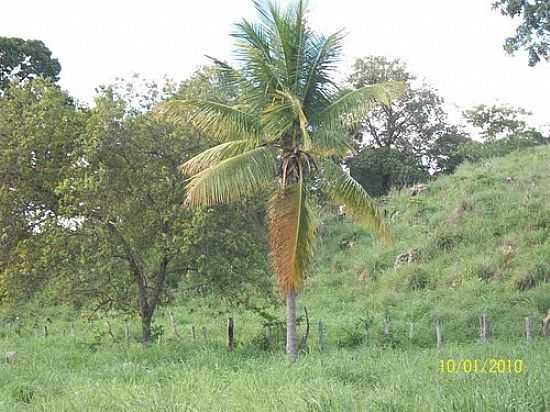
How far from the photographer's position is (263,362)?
11.3 metres

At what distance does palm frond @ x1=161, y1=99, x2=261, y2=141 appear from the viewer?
445 inches

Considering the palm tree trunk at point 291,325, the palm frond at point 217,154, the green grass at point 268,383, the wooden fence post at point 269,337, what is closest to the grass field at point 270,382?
the green grass at point 268,383

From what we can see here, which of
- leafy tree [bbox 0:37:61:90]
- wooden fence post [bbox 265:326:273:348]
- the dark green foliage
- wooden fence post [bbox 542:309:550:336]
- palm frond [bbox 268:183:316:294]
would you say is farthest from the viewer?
the dark green foliage

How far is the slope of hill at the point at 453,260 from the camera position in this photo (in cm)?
1642

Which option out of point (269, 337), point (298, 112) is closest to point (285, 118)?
point (298, 112)

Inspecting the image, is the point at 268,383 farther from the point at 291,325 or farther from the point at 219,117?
the point at 219,117

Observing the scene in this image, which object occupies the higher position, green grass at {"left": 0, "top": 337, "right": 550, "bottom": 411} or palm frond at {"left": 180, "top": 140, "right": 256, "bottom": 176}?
palm frond at {"left": 180, "top": 140, "right": 256, "bottom": 176}

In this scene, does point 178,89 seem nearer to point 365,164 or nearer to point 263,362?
point 263,362

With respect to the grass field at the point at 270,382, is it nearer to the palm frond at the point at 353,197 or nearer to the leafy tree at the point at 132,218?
the leafy tree at the point at 132,218

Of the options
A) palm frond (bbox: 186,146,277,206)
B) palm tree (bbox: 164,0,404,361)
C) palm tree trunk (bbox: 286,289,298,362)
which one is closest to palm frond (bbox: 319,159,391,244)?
palm tree (bbox: 164,0,404,361)

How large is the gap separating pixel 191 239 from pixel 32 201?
149 inches

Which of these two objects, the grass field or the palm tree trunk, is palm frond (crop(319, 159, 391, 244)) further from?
the grass field

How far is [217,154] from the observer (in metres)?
11.3

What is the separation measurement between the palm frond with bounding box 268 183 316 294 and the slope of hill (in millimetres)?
4694
